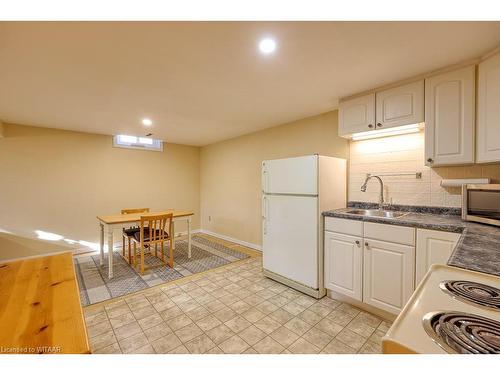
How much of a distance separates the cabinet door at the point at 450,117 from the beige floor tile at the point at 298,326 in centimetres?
179

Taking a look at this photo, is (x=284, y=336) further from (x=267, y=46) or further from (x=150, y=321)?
(x=267, y=46)

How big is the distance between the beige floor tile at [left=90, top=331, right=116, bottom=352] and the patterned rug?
66 cm

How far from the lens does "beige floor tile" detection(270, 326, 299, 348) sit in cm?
177

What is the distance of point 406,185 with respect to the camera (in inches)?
93.6

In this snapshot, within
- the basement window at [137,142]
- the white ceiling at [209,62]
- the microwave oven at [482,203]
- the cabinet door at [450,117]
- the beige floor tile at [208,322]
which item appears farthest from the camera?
the basement window at [137,142]

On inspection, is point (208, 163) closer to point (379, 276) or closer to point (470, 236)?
point (379, 276)

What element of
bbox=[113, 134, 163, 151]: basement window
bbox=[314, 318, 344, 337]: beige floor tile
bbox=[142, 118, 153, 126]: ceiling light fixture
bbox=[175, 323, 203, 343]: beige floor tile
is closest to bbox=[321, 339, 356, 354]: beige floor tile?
bbox=[314, 318, 344, 337]: beige floor tile

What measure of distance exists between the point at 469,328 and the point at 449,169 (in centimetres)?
211

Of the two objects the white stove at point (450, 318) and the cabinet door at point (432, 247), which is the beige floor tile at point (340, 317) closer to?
the cabinet door at point (432, 247)

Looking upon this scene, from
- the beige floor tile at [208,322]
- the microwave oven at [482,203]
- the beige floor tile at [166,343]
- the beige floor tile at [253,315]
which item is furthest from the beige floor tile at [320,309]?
the microwave oven at [482,203]

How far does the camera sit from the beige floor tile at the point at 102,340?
1.74m
